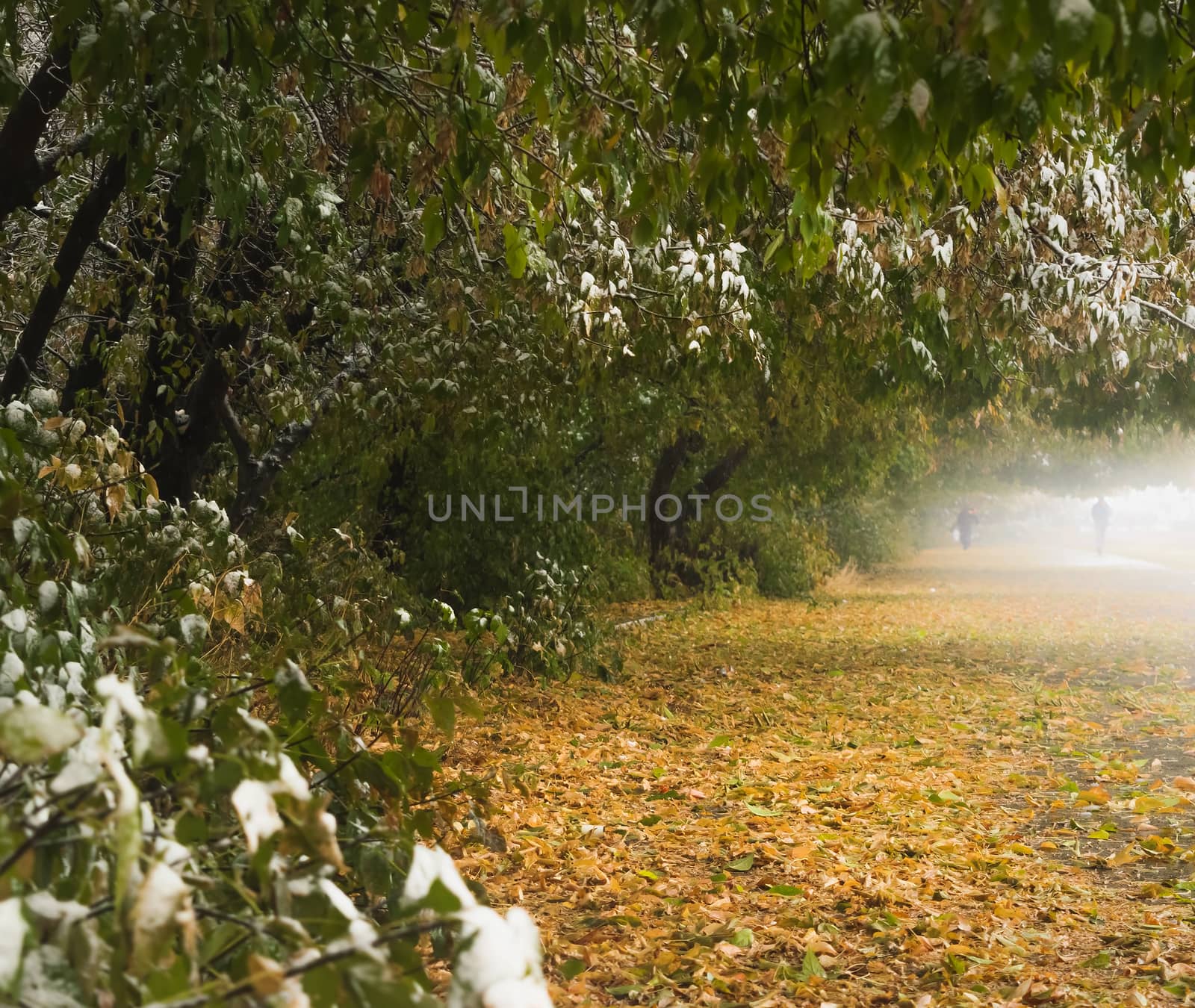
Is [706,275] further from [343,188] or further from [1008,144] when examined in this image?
[343,188]

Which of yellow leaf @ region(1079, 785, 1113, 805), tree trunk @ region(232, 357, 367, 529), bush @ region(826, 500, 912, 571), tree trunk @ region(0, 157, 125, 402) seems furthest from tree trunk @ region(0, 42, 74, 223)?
bush @ region(826, 500, 912, 571)

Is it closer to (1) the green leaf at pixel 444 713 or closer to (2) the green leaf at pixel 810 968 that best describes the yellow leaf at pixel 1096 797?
(2) the green leaf at pixel 810 968

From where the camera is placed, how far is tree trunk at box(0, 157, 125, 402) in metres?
6.58

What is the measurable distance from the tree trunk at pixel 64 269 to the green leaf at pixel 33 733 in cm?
568

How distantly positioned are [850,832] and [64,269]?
5.17 meters

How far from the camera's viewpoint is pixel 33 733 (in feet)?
4.57

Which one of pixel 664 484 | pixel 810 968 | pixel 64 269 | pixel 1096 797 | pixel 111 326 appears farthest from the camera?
pixel 664 484

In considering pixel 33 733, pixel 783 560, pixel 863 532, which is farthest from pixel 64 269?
pixel 863 532

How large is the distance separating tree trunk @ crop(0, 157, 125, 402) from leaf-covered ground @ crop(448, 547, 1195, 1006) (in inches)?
133


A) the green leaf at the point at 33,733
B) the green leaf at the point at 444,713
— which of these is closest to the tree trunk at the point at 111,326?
the green leaf at the point at 444,713

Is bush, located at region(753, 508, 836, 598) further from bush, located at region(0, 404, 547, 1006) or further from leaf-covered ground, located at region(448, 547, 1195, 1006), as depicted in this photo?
bush, located at region(0, 404, 547, 1006)

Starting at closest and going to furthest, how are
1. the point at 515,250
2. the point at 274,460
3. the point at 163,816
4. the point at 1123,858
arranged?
the point at 163,816 < the point at 515,250 < the point at 1123,858 < the point at 274,460

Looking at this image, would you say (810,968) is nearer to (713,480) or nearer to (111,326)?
(111,326)

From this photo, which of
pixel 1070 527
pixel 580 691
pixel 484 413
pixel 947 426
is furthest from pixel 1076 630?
pixel 1070 527
